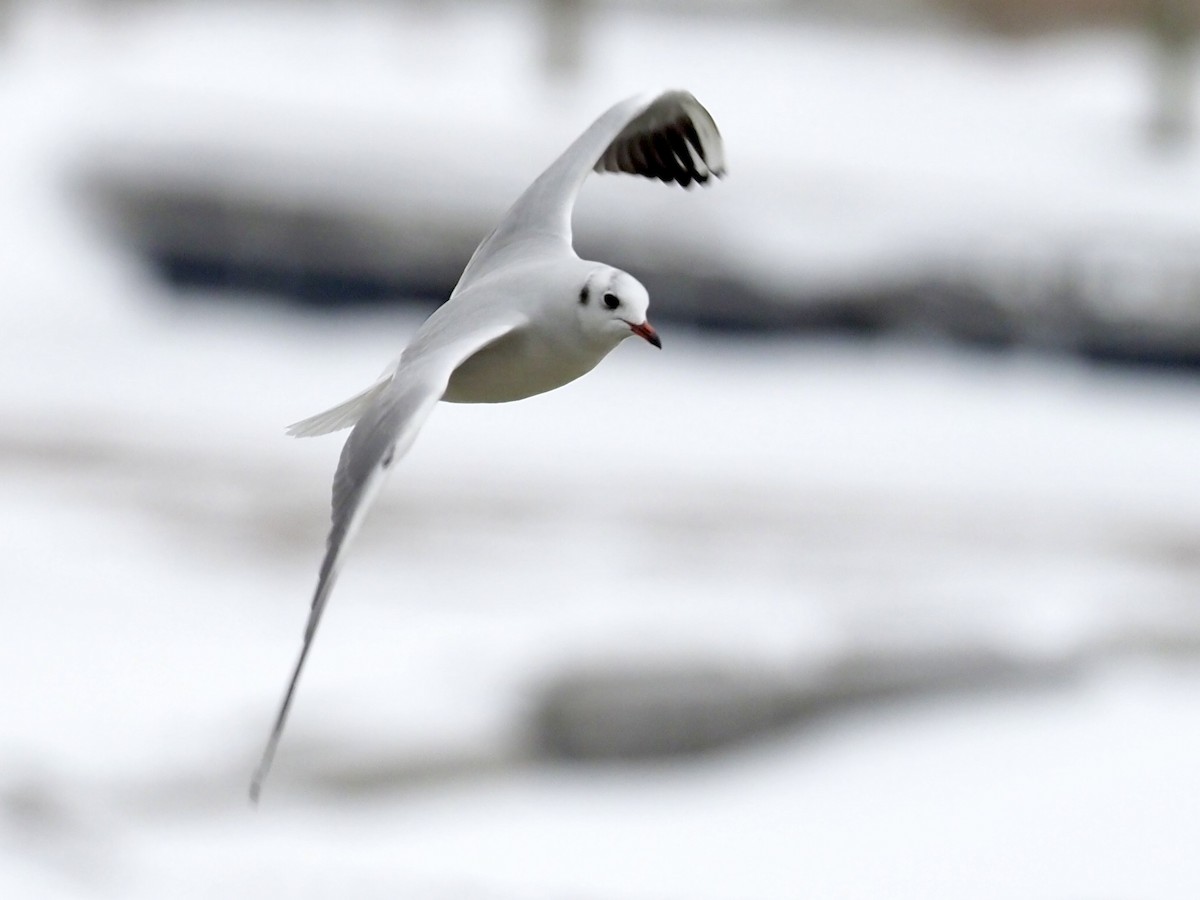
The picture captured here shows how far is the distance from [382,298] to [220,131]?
0.95 meters

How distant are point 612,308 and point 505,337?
0.08m

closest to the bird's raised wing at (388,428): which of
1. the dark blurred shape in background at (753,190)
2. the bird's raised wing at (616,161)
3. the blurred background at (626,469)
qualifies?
the bird's raised wing at (616,161)

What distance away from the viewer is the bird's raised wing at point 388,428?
1.20 meters

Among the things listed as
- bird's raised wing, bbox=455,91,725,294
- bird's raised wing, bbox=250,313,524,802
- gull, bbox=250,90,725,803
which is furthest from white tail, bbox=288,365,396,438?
bird's raised wing, bbox=250,313,524,802

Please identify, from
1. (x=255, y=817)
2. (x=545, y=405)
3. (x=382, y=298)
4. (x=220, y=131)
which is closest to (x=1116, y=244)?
(x=545, y=405)

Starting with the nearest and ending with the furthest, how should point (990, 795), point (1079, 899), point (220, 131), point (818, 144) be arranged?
1. point (1079, 899)
2. point (990, 795)
3. point (220, 131)
4. point (818, 144)

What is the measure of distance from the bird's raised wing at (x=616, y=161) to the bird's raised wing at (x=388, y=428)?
0.24 m

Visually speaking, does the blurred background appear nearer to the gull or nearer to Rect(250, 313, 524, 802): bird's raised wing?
the gull

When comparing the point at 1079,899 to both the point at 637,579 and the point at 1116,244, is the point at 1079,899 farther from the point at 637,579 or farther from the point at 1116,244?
the point at 1116,244

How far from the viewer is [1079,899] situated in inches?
165

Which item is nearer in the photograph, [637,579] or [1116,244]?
[637,579]

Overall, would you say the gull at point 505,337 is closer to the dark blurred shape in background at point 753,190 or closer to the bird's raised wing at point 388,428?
the bird's raised wing at point 388,428

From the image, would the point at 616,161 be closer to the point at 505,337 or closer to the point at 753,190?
the point at 505,337

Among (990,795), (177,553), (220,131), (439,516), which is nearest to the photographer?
(990,795)
